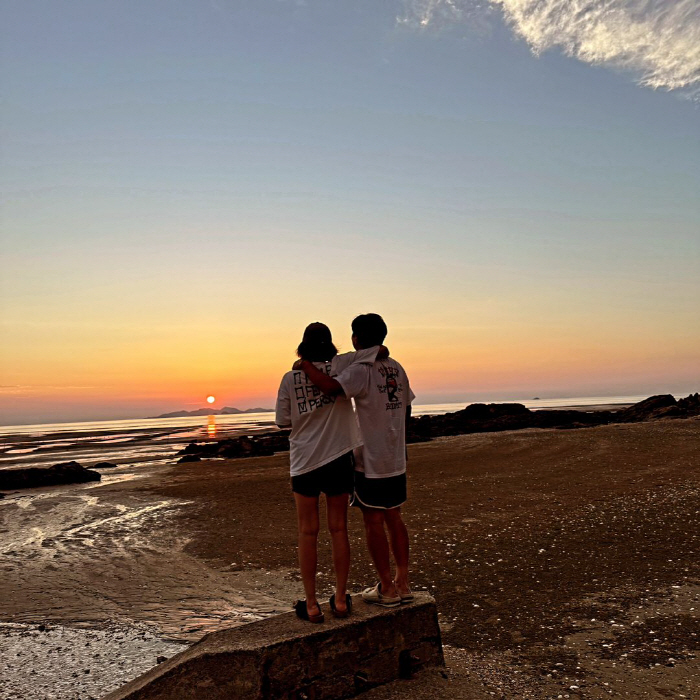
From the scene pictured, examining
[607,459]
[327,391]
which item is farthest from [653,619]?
[607,459]

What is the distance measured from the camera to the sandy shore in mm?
5402

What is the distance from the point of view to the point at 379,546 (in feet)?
17.7

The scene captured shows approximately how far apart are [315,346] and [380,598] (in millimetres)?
2231

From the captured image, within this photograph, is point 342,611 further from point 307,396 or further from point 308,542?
point 307,396

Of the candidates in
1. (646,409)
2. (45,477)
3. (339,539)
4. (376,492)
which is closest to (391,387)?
(376,492)

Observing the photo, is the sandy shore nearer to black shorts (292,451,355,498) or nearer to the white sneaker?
the white sneaker

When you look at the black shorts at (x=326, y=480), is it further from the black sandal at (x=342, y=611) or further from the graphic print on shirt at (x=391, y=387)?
the black sandal at (x=342, y=611)

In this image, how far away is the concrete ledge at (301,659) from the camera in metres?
4.59

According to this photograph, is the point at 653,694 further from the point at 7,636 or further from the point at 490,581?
the point at 7,636

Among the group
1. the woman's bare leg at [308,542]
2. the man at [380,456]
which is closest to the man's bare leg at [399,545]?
the man at [380,456]

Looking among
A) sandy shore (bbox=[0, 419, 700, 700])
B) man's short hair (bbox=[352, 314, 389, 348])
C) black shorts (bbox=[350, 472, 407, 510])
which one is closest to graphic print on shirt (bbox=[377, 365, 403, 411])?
man's short hair (bbox=[352, 314, 389, 348])

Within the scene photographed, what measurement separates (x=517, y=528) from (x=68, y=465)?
18.5 m

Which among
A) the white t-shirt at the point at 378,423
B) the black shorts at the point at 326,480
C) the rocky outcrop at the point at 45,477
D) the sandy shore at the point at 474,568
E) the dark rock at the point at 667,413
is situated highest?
the white t-shirt at the point at 378,423

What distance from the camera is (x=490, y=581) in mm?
7828
